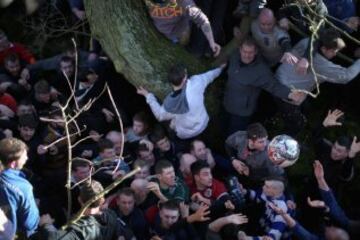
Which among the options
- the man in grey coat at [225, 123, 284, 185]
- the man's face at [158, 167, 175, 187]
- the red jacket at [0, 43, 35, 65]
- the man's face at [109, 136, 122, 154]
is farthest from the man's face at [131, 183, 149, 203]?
the red jacket at [0, 43, 35, 65]

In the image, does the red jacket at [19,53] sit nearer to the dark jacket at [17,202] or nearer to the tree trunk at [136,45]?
the tree trunk at [136,45]

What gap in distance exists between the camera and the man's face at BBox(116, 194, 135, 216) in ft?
20.1

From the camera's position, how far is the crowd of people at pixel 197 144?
20.0 ft

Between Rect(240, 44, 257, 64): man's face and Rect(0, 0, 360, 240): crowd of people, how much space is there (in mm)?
18

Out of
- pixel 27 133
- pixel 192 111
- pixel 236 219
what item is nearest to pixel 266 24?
pixel 192 111

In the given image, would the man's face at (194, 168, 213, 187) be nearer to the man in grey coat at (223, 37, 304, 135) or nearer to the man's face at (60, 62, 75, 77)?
the man in grey coat at (223, 37, 304, 135)

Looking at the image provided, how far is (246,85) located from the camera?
717 cm

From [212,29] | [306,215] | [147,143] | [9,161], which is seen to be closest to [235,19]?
[212,29]

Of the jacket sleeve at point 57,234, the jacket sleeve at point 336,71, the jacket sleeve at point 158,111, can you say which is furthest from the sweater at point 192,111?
the jacket sleeve at point 57,234

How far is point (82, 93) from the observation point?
8219 millimetres

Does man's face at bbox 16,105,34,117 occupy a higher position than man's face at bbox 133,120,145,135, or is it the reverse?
man's face at bbox 16,105,34,117

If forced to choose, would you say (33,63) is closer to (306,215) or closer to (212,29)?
(212,29)

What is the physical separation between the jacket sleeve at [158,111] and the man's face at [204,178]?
961 mm

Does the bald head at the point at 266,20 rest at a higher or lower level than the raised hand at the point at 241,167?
higher
